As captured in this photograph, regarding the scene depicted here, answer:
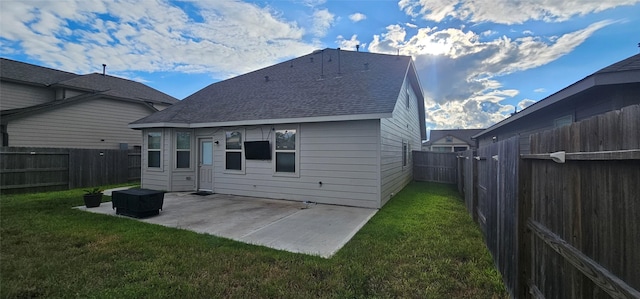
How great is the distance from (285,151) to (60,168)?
378 inches

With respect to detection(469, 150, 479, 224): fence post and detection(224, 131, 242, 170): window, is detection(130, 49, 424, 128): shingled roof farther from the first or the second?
detection(469, 150, 479, 224): fence post

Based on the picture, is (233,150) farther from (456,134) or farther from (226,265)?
(456,134)

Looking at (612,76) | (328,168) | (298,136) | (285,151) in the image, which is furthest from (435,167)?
(612,76)

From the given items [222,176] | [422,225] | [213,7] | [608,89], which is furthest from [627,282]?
[213,7]

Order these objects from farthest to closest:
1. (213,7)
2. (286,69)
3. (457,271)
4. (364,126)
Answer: (286,69), (213,7), (364,126), (457,271)

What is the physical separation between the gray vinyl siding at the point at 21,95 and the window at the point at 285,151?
50.4 feet

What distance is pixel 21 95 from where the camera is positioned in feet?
47.1

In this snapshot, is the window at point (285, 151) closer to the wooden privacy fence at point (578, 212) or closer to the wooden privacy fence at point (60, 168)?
the wooden privacy fence at point (578, 212)

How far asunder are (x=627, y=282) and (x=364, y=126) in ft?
22.0

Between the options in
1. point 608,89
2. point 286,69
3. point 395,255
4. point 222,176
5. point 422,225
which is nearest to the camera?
point 395,255

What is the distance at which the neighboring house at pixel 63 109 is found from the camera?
12.5 m

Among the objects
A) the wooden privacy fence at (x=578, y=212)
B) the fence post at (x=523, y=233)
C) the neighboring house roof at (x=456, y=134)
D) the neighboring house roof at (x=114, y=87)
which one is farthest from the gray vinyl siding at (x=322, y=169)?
the neighboring house roof at (x=456, y=134)

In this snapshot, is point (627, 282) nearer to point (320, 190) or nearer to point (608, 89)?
point (608, 89)

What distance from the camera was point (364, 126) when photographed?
7.80 metres
